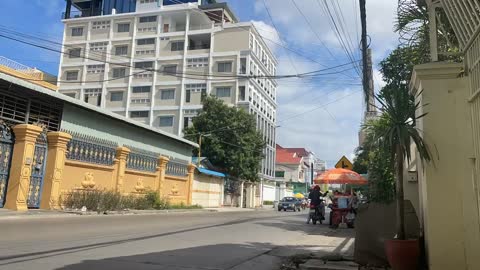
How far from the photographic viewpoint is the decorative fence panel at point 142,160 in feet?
88.4

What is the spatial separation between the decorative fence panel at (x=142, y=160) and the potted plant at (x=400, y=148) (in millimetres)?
21500

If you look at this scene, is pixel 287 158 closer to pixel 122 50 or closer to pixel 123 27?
pixel 122 50

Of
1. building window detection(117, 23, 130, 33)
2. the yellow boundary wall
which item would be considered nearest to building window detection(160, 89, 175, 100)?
building window detection(117, 23, 130, 33)

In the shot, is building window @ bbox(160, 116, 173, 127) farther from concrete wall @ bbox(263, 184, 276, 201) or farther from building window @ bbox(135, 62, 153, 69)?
concrete wall @ bbox(263, 184, 276, 201)

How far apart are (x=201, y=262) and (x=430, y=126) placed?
14.9 feet

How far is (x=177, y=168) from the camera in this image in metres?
33.6

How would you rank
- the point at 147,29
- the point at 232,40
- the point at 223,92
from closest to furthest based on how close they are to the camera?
the point at 223,92 → the point at 232,40 → the point at 147,29

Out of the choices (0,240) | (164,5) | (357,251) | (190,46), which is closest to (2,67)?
(0,240)

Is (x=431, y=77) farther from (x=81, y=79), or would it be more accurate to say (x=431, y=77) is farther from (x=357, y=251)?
(x=81, y=79)

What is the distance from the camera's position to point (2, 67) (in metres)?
27.7

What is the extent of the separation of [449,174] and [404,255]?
1399 mm

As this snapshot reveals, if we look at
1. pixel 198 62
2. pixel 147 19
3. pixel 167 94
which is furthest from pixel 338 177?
pixel 147 19

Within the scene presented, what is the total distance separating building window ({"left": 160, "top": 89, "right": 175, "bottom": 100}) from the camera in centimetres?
6172

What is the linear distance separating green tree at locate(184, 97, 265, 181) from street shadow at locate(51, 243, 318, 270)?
1173 inches
